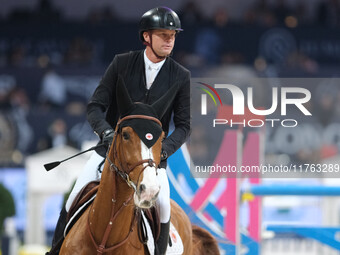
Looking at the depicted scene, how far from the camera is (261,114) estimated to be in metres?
6.40

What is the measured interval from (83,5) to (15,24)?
3484 millimetres

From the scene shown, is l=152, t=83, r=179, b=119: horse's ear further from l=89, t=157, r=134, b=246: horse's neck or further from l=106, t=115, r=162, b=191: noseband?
l=89, t=157, r=134, b=246: horse's neck

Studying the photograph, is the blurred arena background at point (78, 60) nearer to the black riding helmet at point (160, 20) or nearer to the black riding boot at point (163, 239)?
the black riding boot at point (163, 239)

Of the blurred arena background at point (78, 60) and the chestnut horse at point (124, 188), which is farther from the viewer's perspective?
the blurred arena background at point (78, 60)

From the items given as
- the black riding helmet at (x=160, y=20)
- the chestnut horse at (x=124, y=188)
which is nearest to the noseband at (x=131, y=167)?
the chestnut horse at (x=124, y=188)

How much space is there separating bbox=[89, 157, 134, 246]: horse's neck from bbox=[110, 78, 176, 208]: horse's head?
14cm

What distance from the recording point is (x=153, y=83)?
4.63m

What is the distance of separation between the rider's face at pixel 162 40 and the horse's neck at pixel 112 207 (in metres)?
0.86

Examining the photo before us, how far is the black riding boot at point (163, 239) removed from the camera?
184 inches

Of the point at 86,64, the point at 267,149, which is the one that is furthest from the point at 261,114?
the point at 86,64

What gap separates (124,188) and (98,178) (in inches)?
25.8

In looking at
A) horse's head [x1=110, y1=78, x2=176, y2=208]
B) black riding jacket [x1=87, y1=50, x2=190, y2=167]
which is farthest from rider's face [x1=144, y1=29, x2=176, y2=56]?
horse's head [x1=110, y1=78, x2=176, y2=208]

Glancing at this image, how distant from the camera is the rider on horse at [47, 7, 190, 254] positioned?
4.57m

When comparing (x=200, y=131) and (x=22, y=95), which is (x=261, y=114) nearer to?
(x=200, y=131)
